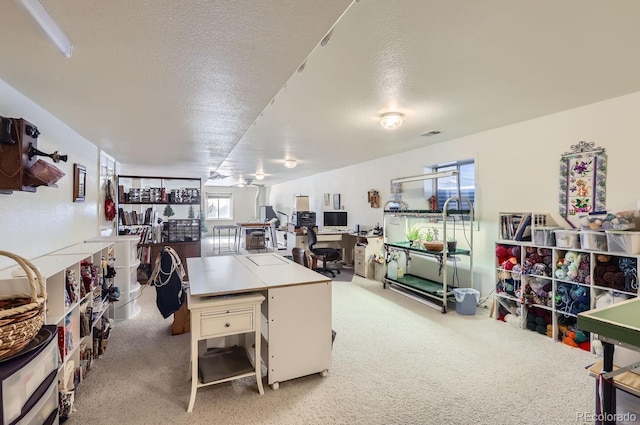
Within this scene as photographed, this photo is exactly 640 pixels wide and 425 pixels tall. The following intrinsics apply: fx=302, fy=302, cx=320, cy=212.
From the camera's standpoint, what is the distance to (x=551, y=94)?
2732 millimetres

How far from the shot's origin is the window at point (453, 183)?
4.33 metres

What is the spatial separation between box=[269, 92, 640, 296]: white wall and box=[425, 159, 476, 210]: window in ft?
0.45

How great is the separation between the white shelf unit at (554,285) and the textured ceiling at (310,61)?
149 cm

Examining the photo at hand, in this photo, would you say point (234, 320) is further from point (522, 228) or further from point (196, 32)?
point (522, 228)

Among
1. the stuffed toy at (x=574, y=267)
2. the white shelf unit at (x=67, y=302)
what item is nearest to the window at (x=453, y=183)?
the stuffed toy at (x=574, y=267)

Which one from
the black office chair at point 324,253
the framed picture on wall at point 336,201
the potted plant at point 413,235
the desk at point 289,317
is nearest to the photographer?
the desk at point 289,317

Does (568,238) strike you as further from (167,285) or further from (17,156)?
(17,156)

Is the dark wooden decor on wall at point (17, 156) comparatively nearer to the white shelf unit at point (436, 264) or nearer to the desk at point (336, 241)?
the white shelf unit at point (436, 264)

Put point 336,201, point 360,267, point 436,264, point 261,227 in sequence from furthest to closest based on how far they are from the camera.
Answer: point 261,227 → point 336,201 → point 360,267 → point 436,264

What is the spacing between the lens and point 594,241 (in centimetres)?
279

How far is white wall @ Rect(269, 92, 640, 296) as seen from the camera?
2797 mm

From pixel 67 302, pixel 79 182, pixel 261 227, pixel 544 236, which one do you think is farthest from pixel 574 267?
pixel 261 227

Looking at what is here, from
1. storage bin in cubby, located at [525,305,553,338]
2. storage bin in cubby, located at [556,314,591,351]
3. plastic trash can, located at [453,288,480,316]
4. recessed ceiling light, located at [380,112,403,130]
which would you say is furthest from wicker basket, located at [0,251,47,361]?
storage bin in cubby, located at [525,305,553,338]

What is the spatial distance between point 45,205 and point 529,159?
492 cm
